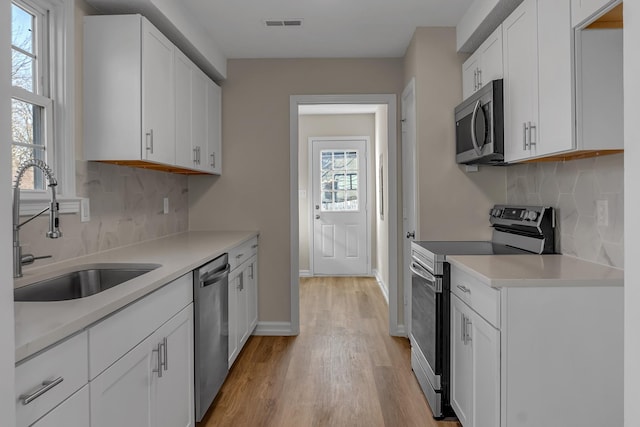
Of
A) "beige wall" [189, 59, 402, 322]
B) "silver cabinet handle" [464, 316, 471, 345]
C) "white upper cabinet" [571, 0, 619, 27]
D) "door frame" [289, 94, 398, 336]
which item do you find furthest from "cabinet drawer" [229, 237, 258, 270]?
"white upper cabinet" [571, 0, 619, 27]

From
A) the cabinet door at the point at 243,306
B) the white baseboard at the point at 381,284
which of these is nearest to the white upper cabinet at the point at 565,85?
the cabinet door at the point at 243,306

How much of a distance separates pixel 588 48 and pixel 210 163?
2.69 metres

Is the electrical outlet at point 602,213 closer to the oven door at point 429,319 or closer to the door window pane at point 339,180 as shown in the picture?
the oven door at point 429,319

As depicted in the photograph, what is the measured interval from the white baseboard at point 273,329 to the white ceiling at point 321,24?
235 cm

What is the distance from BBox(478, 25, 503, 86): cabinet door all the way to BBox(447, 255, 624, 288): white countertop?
3.43 ft

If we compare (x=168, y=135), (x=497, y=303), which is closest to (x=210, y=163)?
(x=168, y=135)

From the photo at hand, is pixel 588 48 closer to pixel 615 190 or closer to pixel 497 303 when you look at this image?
pixel 615 190

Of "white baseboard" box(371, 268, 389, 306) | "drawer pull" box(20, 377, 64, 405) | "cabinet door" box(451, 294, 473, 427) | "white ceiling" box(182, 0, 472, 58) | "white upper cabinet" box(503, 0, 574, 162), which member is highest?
"white ceiling" box(182, 0, 472, 58)

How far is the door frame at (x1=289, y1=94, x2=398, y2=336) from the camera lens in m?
3.78

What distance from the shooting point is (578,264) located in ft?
6.75

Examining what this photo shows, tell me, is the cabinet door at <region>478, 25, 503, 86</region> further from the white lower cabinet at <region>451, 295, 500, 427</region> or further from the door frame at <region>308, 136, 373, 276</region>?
the door frame at <region>308, 136, 373, 276</region>

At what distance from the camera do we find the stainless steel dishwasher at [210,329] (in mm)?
2176

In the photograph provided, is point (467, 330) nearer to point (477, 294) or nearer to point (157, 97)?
point (477, 294)

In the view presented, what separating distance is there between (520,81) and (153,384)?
217 cm
